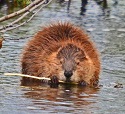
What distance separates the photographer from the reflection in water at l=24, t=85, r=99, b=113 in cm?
717

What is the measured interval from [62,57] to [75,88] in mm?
448

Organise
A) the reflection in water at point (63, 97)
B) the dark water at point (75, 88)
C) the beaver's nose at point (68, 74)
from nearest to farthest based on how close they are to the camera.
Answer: the dark water at point (75, 88) < the reflection in water at point (63, 97) < the beaver's nose at point (68, 74)

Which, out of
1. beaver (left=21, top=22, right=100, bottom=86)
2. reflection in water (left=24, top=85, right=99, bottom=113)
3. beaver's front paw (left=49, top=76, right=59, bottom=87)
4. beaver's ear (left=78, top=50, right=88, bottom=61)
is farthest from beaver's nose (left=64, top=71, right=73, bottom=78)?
beaver's ear (left=78, top=50, right=88, bottom=61)

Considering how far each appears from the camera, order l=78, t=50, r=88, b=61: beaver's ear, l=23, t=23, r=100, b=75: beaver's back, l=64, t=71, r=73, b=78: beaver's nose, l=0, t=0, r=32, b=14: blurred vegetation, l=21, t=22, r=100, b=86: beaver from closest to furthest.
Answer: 1. l=64, t=71, r=73, b=78: beaver's nose
2. l=21, t=22, r=100, b=86: beaver
3. l=78, t=50, r=88, b=61: beaver's ear
4. l=23, t=23, r=100, b=75: beaver's back
5. l=0, t=0, r=32, b=14: blurred vegetation

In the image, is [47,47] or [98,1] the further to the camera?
[98,1]

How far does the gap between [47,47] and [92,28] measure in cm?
491

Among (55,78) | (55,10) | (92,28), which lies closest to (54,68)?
(55,78)

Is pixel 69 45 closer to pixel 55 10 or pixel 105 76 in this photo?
pixel 105 76

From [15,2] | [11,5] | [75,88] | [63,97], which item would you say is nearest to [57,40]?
[75,88]

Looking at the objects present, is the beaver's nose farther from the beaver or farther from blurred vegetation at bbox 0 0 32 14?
blurred vegetation at bbox 0 0 32 14

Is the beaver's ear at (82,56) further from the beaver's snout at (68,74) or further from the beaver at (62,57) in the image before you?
the beaver's snout at (68,74)

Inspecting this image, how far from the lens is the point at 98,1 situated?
1802cm

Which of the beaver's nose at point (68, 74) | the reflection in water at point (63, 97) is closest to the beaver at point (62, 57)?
the beaver's nose at point (68, 74)

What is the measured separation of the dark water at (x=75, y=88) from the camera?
703 centimetres
